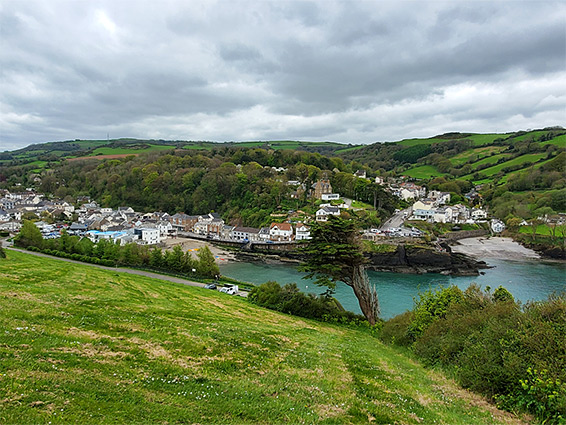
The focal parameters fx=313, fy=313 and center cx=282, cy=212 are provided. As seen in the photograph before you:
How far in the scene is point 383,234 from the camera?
5409cm

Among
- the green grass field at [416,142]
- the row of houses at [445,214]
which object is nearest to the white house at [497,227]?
the row of houses at [445,214]

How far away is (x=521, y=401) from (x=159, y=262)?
3467 cm

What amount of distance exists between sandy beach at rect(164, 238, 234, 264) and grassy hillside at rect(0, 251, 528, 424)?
39626mm

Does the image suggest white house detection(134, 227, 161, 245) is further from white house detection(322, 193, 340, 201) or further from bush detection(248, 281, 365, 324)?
bush detection(248, 281, 365, 324)

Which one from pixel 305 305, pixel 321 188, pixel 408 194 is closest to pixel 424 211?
pixel 408 194

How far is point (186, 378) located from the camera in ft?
19.0

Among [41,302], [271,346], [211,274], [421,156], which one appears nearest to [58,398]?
[271,346]

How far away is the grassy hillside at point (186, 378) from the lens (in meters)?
4.59

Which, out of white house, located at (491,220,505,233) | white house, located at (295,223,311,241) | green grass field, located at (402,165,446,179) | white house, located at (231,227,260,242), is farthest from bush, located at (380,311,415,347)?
green grass field, located at (402,165,446,179)

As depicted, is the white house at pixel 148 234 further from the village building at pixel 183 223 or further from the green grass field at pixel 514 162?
the green grass field at pixel 514 162

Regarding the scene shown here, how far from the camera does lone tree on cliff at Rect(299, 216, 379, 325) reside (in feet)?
57.1

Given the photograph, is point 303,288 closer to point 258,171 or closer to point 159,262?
point 159,262

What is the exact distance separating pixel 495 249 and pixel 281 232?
122ft

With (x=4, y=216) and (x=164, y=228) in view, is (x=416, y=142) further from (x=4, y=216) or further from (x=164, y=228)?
(x=4, y=216)
